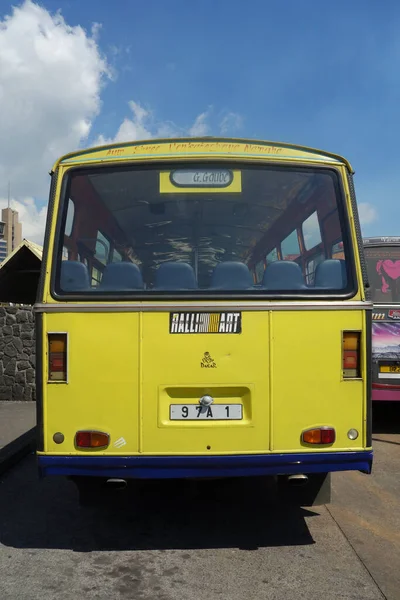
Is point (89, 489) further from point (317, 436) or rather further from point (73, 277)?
point (317, 436)

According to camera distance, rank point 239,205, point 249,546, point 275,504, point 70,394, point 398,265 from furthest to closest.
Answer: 1. point 398,265
2. point 275,504
3. point 239,205
4. point 249,546
5. point 70,394

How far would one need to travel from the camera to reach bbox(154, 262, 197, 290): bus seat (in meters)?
3.98

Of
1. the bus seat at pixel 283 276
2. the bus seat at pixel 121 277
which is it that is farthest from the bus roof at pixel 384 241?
the bus seat at pixel 121 277

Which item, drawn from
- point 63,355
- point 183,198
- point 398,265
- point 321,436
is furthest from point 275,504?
point 398,265

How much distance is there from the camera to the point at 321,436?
3795mm

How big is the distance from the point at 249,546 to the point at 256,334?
157cm

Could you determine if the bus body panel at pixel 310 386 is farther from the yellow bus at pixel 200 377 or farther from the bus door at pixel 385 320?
the bus door at pixel 385 320

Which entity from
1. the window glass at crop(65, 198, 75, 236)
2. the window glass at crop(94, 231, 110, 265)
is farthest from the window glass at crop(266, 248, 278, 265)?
the window glass at crop(65, 198, 75, 236)

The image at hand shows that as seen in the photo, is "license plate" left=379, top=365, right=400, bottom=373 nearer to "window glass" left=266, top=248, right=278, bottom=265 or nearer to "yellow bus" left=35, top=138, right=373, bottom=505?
"window glass" left=266, top=248, right=278, bottom=265

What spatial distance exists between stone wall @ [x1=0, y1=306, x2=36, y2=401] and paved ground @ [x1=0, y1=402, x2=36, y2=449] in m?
0.25

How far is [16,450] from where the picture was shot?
657 centimetres

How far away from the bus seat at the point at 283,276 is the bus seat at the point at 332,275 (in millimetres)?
126

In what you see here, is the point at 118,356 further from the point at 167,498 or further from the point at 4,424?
the point at 4,424

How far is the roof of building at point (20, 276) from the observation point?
7.93 metres
